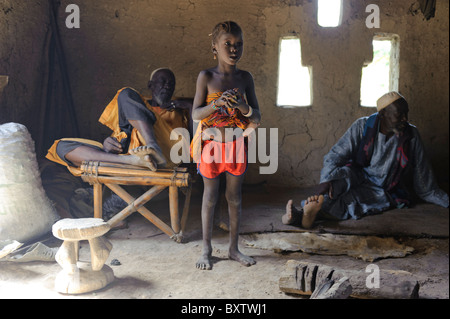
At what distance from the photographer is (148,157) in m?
3.34

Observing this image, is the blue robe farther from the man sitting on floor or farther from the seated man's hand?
the seated man's hand

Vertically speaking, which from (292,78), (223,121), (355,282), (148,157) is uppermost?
(292,78)

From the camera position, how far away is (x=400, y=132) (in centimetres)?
436

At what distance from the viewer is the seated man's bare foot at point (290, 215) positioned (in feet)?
12.5

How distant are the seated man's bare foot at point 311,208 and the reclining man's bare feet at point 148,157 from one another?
4.10 ft

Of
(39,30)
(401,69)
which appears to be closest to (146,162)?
(39,30)

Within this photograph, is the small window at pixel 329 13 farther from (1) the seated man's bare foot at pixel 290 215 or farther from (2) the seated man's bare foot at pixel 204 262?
(2) the seated man's bare foot at pixel 204 262

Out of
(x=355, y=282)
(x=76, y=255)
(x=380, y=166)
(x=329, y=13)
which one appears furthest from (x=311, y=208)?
(x=329, y=13)

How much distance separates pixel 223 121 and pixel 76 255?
1222 mm

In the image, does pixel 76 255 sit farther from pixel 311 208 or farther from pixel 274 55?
pixel 274 55

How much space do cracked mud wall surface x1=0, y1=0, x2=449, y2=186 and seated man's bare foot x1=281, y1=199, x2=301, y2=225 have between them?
4.61 feet

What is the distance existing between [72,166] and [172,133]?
2.90 ft

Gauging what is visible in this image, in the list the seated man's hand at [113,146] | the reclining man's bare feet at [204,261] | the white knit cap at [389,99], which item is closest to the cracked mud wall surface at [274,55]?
the white knit cap at [389,99]

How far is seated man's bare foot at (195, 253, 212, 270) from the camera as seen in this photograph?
9.86 ft
